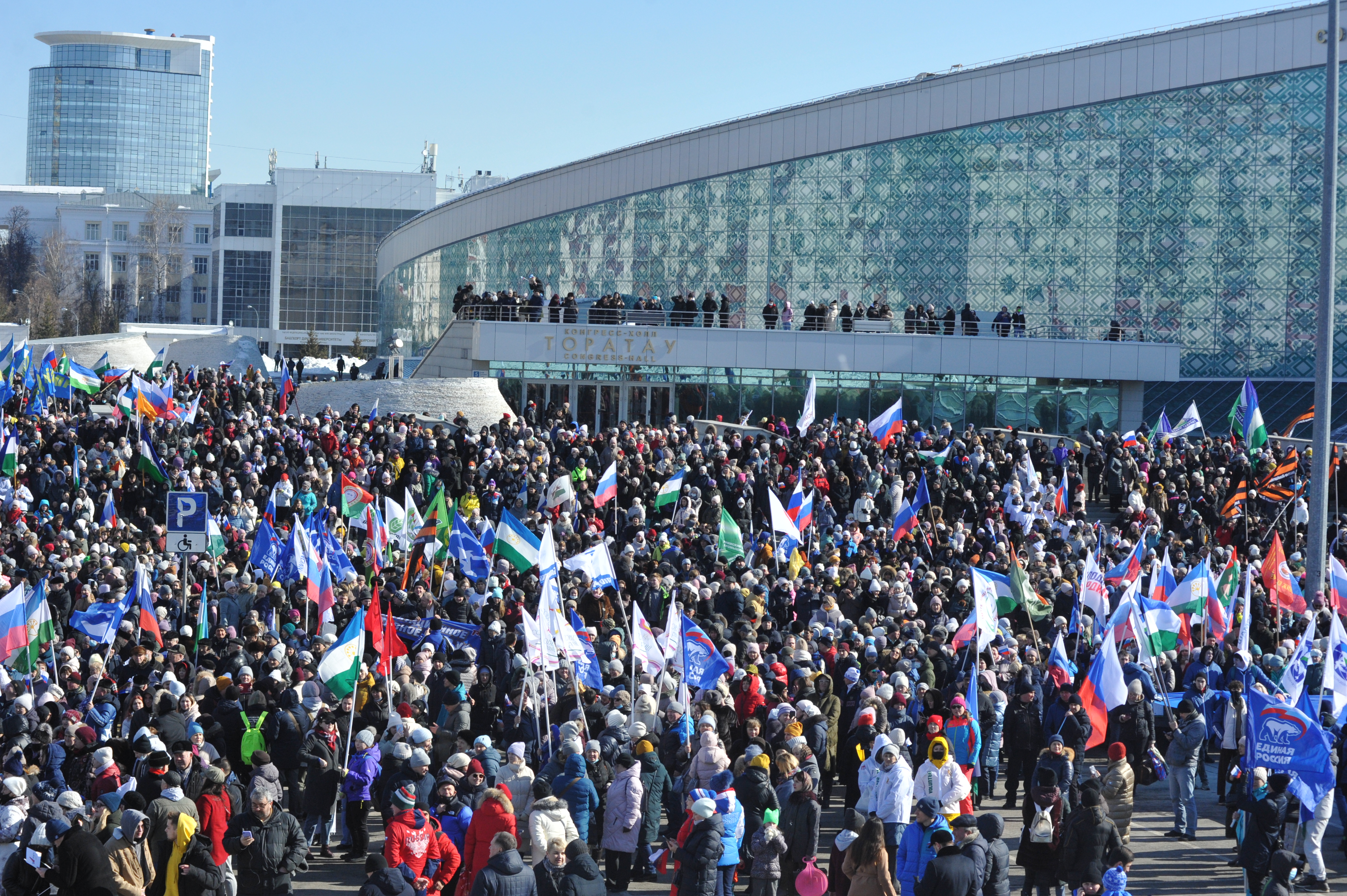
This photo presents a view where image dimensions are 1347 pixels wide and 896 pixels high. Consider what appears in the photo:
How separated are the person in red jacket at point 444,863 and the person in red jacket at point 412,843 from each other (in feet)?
0.11

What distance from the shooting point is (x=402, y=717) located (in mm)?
12453

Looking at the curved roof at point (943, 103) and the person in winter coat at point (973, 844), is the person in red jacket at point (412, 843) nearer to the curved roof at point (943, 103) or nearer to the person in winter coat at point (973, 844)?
the person in winter coat at point (973, 844)

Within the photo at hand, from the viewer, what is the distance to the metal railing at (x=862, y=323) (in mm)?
40625

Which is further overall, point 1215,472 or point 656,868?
point 1215,472

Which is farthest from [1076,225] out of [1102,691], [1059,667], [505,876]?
[505,876]

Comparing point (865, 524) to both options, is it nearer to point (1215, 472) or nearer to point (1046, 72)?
point (1215, 472)

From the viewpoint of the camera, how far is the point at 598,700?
13.9 meters

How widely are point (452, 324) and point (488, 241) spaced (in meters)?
14.6

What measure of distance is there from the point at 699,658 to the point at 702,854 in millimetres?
3213

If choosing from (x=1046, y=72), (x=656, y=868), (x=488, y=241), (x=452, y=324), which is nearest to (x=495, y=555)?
(x=656, y=868)

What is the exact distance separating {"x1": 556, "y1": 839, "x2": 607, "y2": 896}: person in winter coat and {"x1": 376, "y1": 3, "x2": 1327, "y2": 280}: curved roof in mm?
33954

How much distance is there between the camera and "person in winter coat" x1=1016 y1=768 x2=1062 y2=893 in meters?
10.9

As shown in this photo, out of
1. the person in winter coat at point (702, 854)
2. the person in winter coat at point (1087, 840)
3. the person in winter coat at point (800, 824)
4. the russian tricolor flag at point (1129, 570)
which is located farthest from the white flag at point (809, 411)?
the person in winter coat at point (702, 854)

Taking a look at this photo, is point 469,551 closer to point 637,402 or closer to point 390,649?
point 390,649
